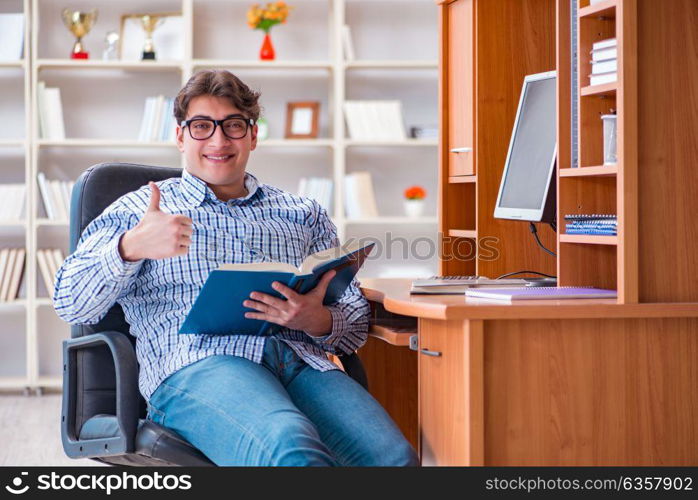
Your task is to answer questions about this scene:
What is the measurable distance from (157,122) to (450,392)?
3274 mm

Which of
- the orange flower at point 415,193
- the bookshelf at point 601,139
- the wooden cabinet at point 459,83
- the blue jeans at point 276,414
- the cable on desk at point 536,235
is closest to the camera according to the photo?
the blue jeans at point 276,414

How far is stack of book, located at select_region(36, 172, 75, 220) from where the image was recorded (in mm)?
4650

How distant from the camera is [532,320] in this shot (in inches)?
69.1

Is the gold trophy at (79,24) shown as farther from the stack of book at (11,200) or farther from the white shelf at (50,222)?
the white shelf at (50,222)

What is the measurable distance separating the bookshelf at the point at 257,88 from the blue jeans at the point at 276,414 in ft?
9.20

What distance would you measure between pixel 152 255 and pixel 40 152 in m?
3.24

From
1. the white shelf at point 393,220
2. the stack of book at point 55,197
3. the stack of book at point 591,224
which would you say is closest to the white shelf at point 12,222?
the stack of book at point 55,197

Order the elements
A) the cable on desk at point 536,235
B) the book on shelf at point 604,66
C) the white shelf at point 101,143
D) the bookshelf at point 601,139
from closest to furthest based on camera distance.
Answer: the bookshelf at point 601,139 → the book on shelf at point 604,66 → the cable on desk at point 536,235 → the white shelf at point 101,143

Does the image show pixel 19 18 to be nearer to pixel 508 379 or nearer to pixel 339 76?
pixel 339 76

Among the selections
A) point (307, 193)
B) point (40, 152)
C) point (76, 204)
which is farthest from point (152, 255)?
point (40, 152)

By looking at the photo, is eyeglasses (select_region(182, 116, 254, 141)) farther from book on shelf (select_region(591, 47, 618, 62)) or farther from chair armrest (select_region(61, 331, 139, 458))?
book on shelf (select_region(591, 47, 618, 62))

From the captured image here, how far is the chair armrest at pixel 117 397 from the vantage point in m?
1.87

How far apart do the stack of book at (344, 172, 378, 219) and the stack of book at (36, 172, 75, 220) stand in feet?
4.58

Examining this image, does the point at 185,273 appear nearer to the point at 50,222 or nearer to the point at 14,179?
the point at 50,222
